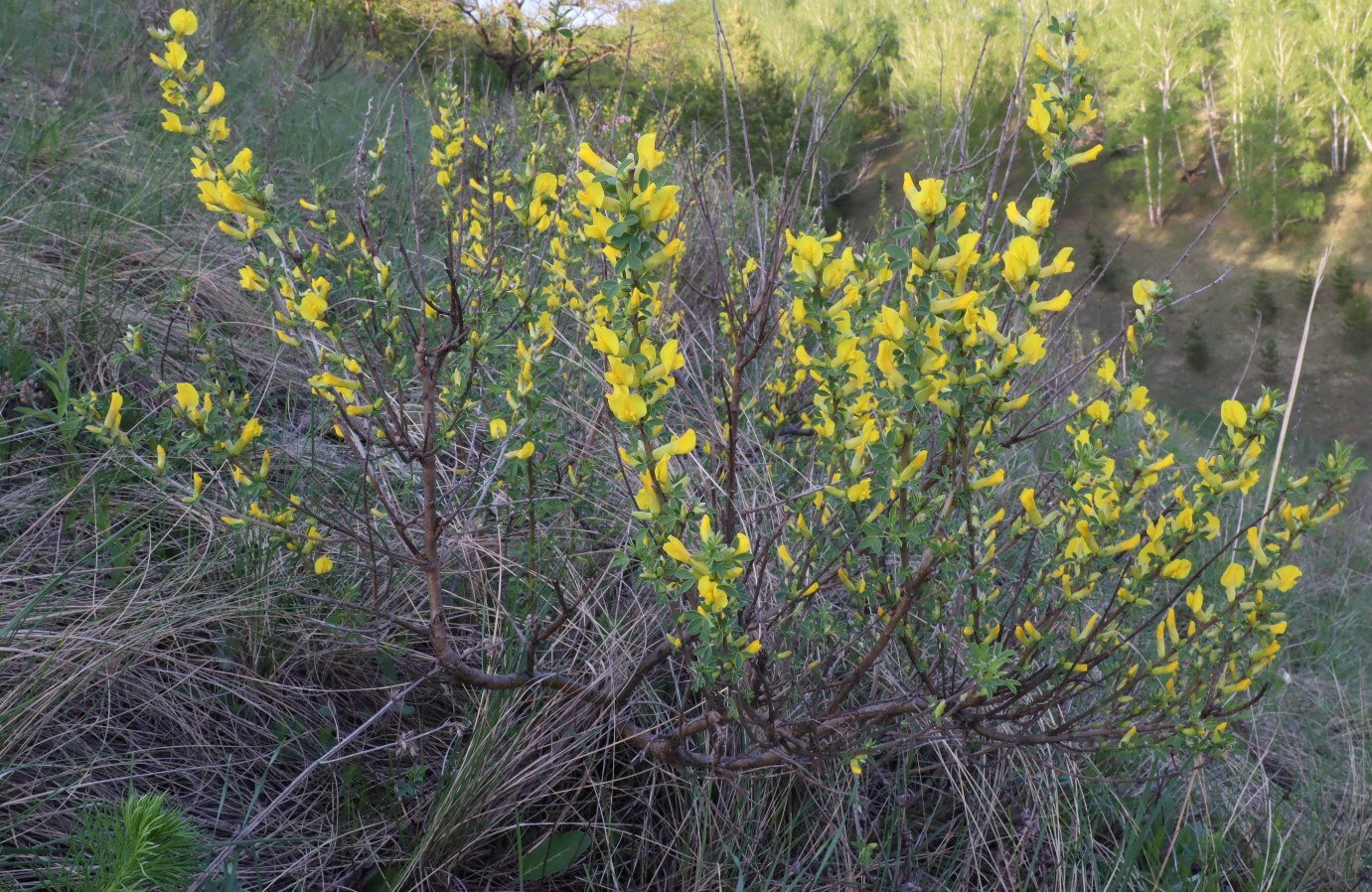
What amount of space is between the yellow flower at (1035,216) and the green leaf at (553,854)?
1.27 m

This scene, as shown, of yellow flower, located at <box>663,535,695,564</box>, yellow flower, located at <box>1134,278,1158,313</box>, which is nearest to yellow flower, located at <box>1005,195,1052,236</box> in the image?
yellow flower, located at <box>1134,278,1158,313</box>

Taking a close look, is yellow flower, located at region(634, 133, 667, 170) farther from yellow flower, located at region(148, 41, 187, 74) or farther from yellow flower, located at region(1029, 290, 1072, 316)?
yellow flower, located at region(148, 41, 187, 74)

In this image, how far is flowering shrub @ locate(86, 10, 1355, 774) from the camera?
112cm

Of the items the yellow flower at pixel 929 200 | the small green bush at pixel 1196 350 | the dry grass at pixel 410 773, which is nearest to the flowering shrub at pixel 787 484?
the yellow flower at pixel 929 200

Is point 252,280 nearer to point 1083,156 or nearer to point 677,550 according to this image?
point 677,550

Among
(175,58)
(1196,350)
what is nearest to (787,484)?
(175,58)

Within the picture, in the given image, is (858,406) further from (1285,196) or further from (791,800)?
(1285,196)

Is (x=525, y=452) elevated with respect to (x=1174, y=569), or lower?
elevated

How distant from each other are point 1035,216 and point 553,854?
1.33m

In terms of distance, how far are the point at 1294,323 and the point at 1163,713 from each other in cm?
2130

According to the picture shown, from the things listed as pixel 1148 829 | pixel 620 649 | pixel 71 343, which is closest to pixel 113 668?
pixel 620 649

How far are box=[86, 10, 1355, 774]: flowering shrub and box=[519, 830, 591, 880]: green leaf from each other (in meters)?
0.21

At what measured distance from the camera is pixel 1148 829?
1886mm

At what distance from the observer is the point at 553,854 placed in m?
1.59
